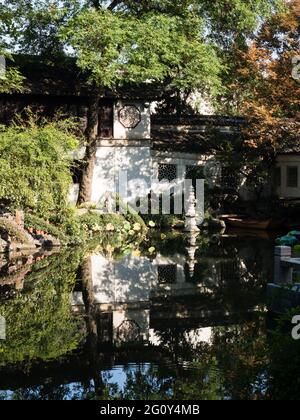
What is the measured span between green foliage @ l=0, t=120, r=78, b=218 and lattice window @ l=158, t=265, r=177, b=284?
4693mm

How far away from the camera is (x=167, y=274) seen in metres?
12.2

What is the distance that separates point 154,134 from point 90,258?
11.7 metres

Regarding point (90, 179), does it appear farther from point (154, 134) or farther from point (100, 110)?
point (154, 134)

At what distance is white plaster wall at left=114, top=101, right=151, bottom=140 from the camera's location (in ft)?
74.6

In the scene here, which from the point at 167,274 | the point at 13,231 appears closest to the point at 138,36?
the point at 13,231

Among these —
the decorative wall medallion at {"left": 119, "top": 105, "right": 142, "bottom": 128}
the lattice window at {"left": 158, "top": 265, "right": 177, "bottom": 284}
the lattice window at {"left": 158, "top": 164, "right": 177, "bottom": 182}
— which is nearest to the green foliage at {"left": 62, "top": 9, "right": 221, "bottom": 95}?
the decorative wall medallion at {"left": 119, "top": 105, "right": 142, "bottom": 128}

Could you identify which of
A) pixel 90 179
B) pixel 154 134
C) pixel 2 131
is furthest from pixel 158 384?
pixel 154 134

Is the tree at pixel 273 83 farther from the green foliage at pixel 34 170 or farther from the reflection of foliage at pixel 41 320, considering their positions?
the reflection of foliage at pixel 41 320

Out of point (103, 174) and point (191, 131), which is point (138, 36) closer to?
point (103, 174)

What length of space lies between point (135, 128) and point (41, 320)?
15622 millimetres

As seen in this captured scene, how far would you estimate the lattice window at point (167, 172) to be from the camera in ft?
78.3

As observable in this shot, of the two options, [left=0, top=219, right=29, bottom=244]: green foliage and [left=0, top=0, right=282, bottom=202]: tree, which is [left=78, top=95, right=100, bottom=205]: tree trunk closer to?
[left=0, top=0, right=282, bottom=202]: tree

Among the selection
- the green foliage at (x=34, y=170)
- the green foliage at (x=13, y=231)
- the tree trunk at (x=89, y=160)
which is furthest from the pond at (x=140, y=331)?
the tree trunk at (x=89, y=160)

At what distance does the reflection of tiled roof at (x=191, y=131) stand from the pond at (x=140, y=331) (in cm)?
1056
